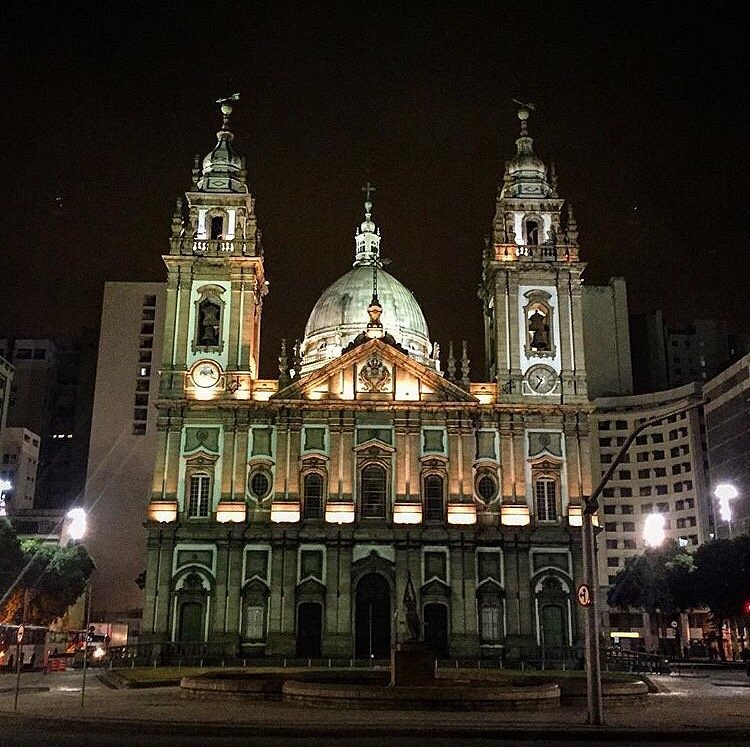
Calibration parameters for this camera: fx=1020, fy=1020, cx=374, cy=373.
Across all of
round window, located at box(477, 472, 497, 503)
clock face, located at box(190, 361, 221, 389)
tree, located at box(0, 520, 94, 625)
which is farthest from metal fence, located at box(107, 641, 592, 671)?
clock face, located at box(190, 361, 221, 389)

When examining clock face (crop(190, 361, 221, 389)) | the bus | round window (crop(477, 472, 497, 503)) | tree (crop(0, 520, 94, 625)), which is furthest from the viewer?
tree (crop(0, 520, 94, 625))

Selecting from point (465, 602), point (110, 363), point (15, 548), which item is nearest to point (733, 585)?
point (465, 602)

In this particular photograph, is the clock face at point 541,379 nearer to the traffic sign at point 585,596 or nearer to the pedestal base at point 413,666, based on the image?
the pedestal base at point 413,666

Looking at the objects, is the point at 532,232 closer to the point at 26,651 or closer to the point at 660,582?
the point at 660,582

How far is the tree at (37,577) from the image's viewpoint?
171 feet

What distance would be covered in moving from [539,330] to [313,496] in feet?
46.0

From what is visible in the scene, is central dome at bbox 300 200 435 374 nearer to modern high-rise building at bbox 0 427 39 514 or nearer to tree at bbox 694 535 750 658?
tree at bbox 694 535 750 658

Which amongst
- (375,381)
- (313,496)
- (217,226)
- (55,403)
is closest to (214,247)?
(217,226)

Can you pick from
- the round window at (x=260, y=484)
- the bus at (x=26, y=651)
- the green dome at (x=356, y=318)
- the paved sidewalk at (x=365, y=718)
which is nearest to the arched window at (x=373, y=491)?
the round window at (x=260, y=484)

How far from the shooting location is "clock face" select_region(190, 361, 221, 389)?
4884 centimetres

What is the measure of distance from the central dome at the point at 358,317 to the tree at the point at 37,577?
57.6 feet

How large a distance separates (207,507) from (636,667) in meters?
19.9

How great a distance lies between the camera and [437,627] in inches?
1775

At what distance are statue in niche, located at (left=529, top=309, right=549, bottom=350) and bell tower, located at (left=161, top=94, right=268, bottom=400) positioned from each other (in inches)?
545
